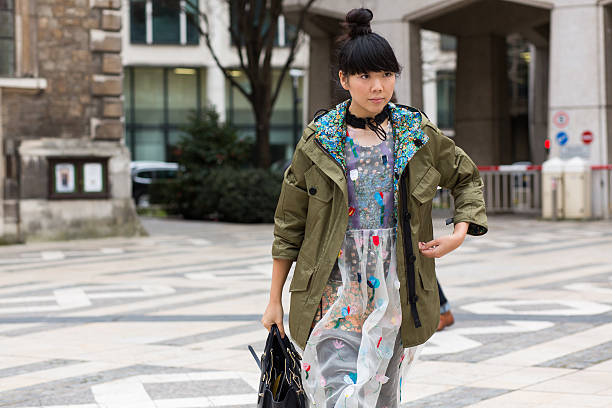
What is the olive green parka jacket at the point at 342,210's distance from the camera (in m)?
3.16

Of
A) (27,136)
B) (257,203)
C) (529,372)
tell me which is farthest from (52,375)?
(257,203)

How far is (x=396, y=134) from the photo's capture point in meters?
3.26

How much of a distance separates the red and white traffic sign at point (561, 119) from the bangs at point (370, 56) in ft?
55.6

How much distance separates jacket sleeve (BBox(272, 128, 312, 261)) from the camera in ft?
10.5

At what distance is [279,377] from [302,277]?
328 mm

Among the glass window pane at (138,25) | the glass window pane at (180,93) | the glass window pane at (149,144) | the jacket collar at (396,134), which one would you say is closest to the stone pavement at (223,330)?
the jacket collar at (396,134)

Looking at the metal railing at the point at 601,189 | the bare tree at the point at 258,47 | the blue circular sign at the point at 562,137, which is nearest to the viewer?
the metal railing at the point at 601,189

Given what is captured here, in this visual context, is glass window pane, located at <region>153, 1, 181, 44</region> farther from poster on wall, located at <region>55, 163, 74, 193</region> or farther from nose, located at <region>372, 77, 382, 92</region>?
nose, located at <region>372, 77, 382, 92</region>

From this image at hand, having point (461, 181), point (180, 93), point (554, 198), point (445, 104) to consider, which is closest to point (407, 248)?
point (461, 181)

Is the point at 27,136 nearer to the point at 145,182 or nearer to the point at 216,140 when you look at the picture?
the point at 216,140

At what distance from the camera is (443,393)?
5266 mm

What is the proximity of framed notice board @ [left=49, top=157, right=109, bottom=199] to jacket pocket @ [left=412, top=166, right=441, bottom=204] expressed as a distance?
13.1 metres

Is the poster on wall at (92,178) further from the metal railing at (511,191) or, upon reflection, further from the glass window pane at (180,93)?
the glass window pane at (180,93)

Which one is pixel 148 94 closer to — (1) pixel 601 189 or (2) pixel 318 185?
(1) pixel 601 189
